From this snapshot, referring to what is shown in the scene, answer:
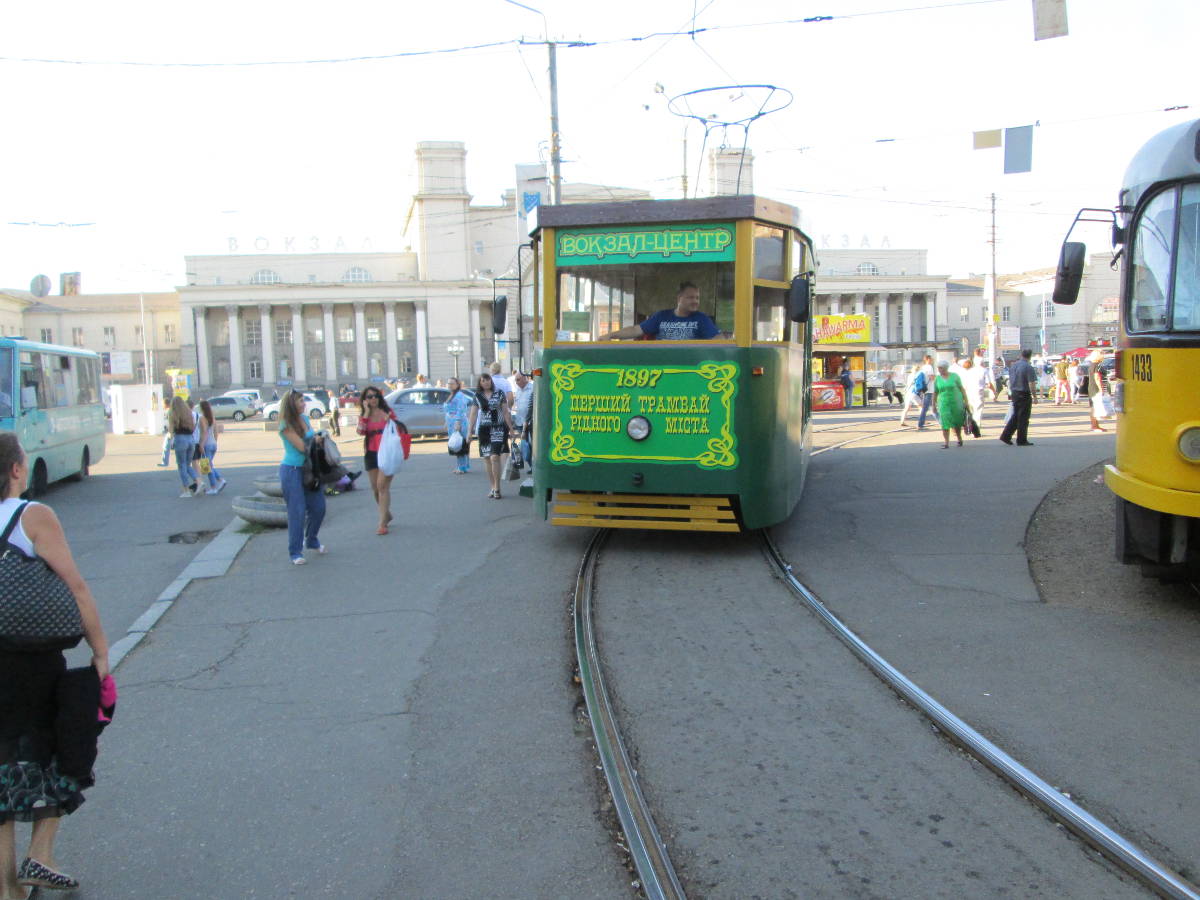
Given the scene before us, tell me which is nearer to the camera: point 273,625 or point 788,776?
point 788,776

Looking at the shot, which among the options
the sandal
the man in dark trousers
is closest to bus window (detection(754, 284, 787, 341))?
the sandal

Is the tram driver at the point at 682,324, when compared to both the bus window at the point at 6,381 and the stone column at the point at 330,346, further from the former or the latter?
the stone column at the point at 330,346

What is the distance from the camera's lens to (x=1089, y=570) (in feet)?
26.1

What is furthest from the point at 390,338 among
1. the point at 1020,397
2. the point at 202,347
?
the point at 1020,397

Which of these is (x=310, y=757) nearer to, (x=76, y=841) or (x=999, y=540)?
(x=76, y=841)

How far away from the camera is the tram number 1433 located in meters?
8.52

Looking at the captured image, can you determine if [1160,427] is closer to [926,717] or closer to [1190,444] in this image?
[1190,444]

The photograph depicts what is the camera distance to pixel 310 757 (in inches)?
180

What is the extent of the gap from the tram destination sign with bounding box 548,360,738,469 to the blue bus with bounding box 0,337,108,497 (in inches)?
391

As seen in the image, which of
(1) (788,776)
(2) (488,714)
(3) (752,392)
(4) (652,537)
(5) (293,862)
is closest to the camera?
(5) (293,862)

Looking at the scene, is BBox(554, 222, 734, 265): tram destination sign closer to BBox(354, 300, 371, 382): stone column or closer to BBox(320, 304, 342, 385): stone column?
BBox(354, 300, 371, 382): stone column

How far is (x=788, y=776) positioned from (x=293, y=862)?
197 cm

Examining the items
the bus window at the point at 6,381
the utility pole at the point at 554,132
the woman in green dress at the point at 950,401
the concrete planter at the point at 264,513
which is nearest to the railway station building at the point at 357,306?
the utility pole at the point at 554,132

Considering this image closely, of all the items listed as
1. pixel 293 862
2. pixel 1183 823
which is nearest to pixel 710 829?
pixel 293 862
